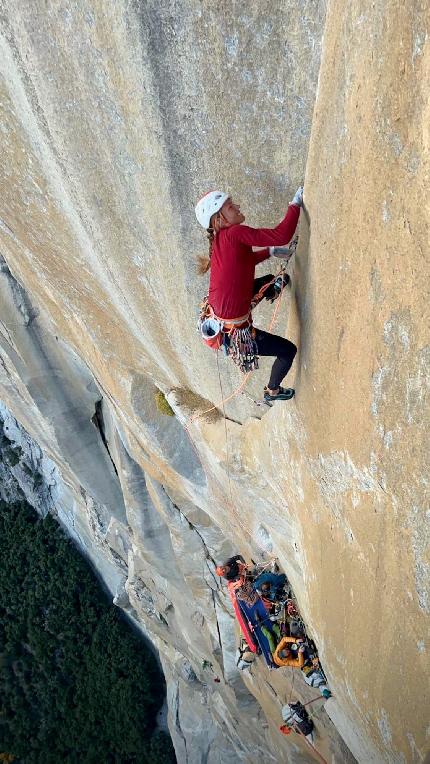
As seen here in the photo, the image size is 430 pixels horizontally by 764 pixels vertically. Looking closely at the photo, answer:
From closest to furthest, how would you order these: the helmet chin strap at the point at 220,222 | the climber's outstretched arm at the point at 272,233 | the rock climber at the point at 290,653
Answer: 1. the climber's outstretched arm at the point at 272,233
2. the helmet chin strap at the point at 220,222
3. the rock climber at the point at 290,653

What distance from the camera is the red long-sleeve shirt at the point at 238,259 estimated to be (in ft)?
9.87

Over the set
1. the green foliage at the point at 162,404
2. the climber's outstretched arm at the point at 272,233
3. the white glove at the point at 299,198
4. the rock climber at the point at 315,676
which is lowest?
the rock climber at the point at 315,676

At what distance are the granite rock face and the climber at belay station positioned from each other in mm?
140

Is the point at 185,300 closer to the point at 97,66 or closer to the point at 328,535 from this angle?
the point at 97,66

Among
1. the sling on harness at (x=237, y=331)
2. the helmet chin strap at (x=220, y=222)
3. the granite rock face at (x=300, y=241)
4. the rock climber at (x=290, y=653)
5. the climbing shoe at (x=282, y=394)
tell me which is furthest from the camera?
the rock climber at (x=290, y=653)

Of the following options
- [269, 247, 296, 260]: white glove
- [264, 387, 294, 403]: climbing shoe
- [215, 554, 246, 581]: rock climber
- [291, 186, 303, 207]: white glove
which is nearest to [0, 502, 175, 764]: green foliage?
[215, 554, 246, 581]: rock climber

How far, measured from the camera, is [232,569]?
804cm

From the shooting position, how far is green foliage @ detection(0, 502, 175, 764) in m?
17.1

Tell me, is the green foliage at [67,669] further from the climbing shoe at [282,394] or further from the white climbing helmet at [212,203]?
the white climbing helmet at [212,203]

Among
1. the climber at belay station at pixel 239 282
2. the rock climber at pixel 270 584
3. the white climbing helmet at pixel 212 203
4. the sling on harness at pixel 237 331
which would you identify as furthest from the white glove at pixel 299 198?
the rock climber at pixel 270 584

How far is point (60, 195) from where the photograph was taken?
4457 millimetres

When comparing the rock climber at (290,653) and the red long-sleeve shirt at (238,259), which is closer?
the red long-sleeve shirt at (238,259)

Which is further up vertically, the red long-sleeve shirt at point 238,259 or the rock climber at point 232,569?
the red long-sleeve shirt at point 238,259

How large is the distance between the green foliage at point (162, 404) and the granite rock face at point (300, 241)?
361mm
